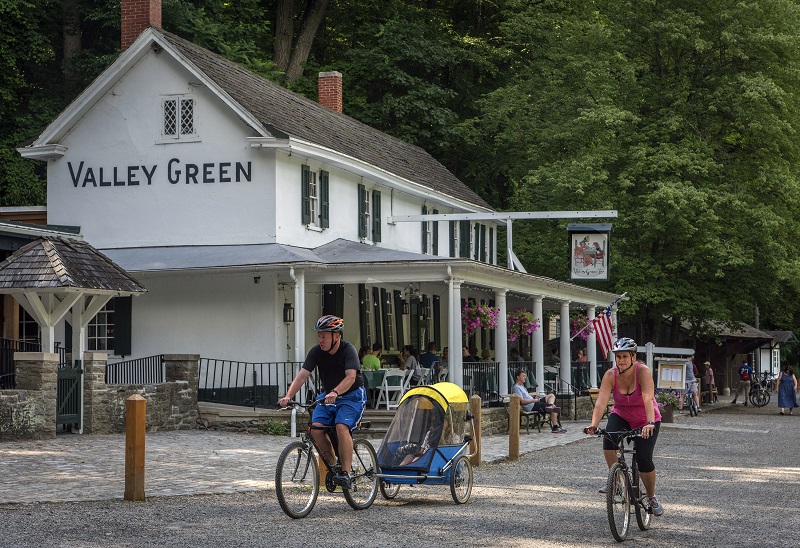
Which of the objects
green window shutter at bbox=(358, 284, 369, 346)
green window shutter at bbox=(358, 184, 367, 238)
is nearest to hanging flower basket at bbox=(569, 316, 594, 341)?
green window shutter at bbox=(358, 284, 369, 346)

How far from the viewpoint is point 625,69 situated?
40.8 metres

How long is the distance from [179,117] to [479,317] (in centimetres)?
815

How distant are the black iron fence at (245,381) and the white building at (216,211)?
292mm

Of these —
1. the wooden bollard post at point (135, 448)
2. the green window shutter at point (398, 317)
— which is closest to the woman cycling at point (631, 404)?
the wooden bollard post at point (135, 448)

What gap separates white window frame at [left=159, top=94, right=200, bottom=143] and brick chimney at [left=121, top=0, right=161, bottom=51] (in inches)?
84.3

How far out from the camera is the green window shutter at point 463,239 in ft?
130

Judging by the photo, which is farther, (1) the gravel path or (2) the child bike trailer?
(2) the child bike trailer

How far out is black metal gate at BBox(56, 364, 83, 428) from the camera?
2172 cm

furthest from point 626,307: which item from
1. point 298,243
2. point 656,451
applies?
point 656,451

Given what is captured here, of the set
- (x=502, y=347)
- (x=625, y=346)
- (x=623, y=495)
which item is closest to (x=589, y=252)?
(x=502, y=347)

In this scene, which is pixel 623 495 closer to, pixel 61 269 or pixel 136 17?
pixel 61 269

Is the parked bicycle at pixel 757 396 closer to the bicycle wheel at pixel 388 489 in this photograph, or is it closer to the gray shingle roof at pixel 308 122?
the gray shingle roof at pixel 308 122

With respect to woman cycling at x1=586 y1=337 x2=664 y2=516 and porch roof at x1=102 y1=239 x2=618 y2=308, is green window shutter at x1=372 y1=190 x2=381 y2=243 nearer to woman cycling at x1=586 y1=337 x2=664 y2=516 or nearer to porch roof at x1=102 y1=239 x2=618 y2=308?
porch roof at x1=102 y1=239 x2=618 y2=308

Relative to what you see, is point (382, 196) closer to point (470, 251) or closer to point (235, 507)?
point (470, 251)
